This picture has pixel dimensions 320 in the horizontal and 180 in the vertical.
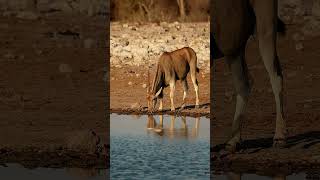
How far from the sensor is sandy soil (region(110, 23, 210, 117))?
58.9ft

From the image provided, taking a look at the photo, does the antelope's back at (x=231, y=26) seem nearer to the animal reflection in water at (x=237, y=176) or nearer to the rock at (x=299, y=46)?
the animal reflection in water at (x=237, y=176)

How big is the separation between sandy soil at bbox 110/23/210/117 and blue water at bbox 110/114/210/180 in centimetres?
264

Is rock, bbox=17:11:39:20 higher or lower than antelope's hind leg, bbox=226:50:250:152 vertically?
higher

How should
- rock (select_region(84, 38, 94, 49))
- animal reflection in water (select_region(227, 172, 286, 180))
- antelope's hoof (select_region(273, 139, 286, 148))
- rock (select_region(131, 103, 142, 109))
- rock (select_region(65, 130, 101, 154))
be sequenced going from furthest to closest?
1. rock (select_region(84, 38, 94, 49))
2. rock (select_region(131, 103, 142, 109))
3. rock (select_region(65, 130, 101, 154))
4. antelope's hoof (select_region(273, 139, 286, 148))
5. animal reflection in water (select_region(227, 172, 286, 180))

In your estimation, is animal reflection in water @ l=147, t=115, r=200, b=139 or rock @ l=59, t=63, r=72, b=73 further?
rock @ l=59, t=63, r=72, b=73

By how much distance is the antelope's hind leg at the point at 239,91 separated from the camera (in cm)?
984

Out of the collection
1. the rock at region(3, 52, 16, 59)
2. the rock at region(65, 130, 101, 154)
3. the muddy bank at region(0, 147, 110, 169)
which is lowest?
the muddy bank at region(0, 147, 110, 169)

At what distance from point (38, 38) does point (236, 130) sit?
9591 mm

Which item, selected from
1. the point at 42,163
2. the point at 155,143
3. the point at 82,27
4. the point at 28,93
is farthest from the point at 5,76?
the point at 42,163

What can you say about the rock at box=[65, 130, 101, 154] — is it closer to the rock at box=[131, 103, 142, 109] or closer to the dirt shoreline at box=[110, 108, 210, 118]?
the dirt shoreline at box=[110, 108, 210, 118]

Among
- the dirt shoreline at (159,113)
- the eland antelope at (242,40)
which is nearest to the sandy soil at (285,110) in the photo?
the eland antelope at (242,40)

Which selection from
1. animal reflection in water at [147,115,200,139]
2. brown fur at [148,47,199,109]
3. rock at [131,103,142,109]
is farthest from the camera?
rock at [131,103,142,109]

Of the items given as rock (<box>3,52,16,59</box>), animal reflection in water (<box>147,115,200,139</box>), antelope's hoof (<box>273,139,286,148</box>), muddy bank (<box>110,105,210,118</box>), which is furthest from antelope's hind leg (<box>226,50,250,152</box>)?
rock (<box>3,52,16,59</box>)

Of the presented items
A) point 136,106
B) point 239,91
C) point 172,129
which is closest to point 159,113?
point 136,106
